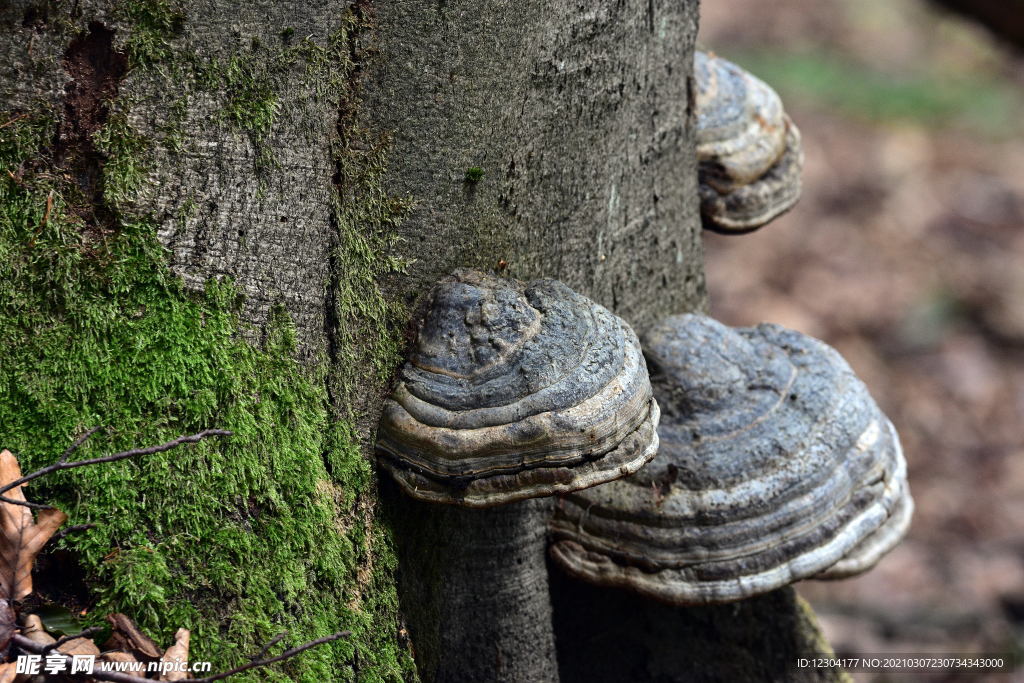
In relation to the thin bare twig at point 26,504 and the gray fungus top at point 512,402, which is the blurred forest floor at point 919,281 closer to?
the gray fungus top at point 512,402

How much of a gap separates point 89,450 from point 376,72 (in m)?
0.91

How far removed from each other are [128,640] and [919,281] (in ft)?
23.4

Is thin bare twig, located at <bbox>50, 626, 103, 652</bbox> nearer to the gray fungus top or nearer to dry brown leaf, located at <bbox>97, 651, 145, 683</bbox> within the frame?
dry brown leaf, located at <bbox>97, 651, 145, 683</bbox>

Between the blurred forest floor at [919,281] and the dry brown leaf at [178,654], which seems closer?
the dry brown leaf at [178,654]

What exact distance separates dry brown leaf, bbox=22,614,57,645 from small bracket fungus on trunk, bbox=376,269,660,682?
26.4 inches

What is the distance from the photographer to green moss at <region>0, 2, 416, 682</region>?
1.48 metres

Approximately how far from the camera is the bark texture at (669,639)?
2377mm

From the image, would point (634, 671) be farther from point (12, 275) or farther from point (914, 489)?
point (914, 489)

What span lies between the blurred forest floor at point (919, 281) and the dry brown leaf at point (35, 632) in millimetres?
4357

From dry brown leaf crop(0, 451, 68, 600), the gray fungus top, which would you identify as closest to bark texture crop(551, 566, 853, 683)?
the gray fungus top

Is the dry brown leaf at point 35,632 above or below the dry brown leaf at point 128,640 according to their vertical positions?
above

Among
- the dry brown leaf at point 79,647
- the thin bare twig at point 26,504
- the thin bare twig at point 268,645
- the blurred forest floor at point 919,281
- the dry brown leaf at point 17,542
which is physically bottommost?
the blurred forest floor at point 919,281

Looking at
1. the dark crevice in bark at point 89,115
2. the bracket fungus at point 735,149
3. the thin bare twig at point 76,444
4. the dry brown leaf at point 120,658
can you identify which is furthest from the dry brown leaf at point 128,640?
the bracket fungus at point 735,149

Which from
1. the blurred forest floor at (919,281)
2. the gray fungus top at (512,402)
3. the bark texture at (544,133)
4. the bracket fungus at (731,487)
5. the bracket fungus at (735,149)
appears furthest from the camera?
the blurred forest floor at (919,281)
